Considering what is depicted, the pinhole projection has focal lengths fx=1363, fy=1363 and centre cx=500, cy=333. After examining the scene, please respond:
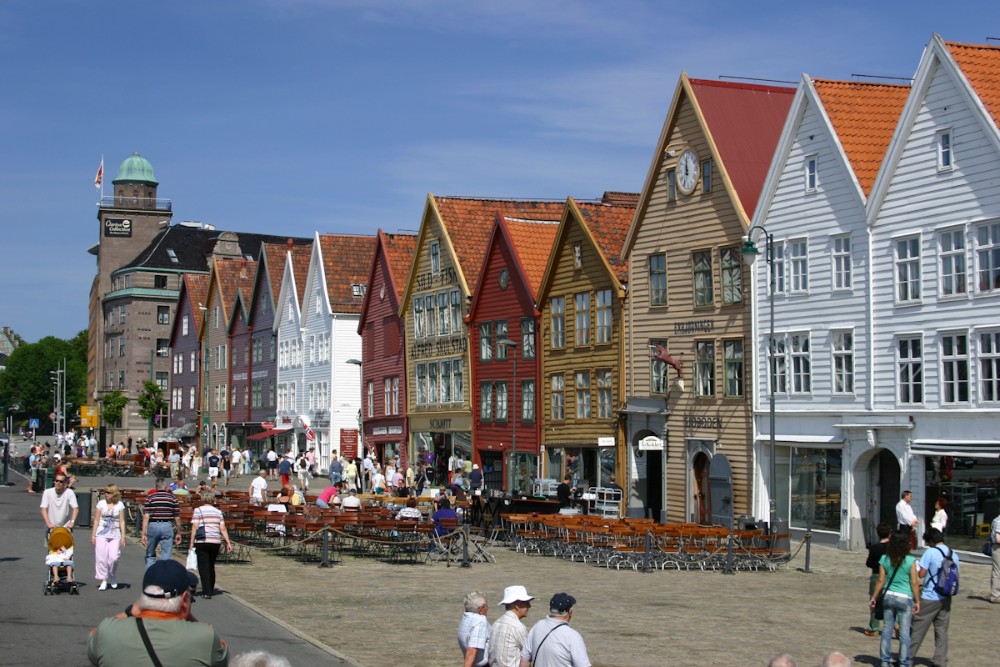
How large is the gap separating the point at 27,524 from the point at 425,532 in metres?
13.1

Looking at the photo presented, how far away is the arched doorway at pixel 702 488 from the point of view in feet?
130

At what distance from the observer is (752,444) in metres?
37.6

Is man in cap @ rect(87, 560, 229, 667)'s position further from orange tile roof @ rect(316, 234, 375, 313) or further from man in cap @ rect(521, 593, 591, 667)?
orange tile roof @ rect(316, 234, 375, 313)

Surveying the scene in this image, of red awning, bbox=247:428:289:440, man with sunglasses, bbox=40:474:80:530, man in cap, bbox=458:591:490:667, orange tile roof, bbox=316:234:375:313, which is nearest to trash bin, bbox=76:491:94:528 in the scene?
man with sunglasses, bbox=40:474:80:530

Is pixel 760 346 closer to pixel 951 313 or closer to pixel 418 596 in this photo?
pixel 951 313

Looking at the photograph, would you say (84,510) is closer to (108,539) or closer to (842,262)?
(108,539)

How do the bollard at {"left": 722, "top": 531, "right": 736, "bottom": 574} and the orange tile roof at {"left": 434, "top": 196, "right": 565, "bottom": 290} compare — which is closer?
the bollard at {"left": 722, "top": 531, "right": 736, "bottom": 574}

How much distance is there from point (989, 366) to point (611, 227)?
1824 cm

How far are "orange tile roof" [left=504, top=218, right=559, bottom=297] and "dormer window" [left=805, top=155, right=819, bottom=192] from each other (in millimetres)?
14893

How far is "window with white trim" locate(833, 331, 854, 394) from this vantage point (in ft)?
113

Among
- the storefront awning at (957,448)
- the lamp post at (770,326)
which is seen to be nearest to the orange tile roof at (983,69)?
the lamp post at (770,326)

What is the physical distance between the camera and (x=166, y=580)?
7.89 m

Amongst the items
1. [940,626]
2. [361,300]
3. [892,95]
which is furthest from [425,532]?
[361,300]

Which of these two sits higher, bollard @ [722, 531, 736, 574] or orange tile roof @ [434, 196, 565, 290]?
orange tile roof @ [434, 196, 565, 290]
